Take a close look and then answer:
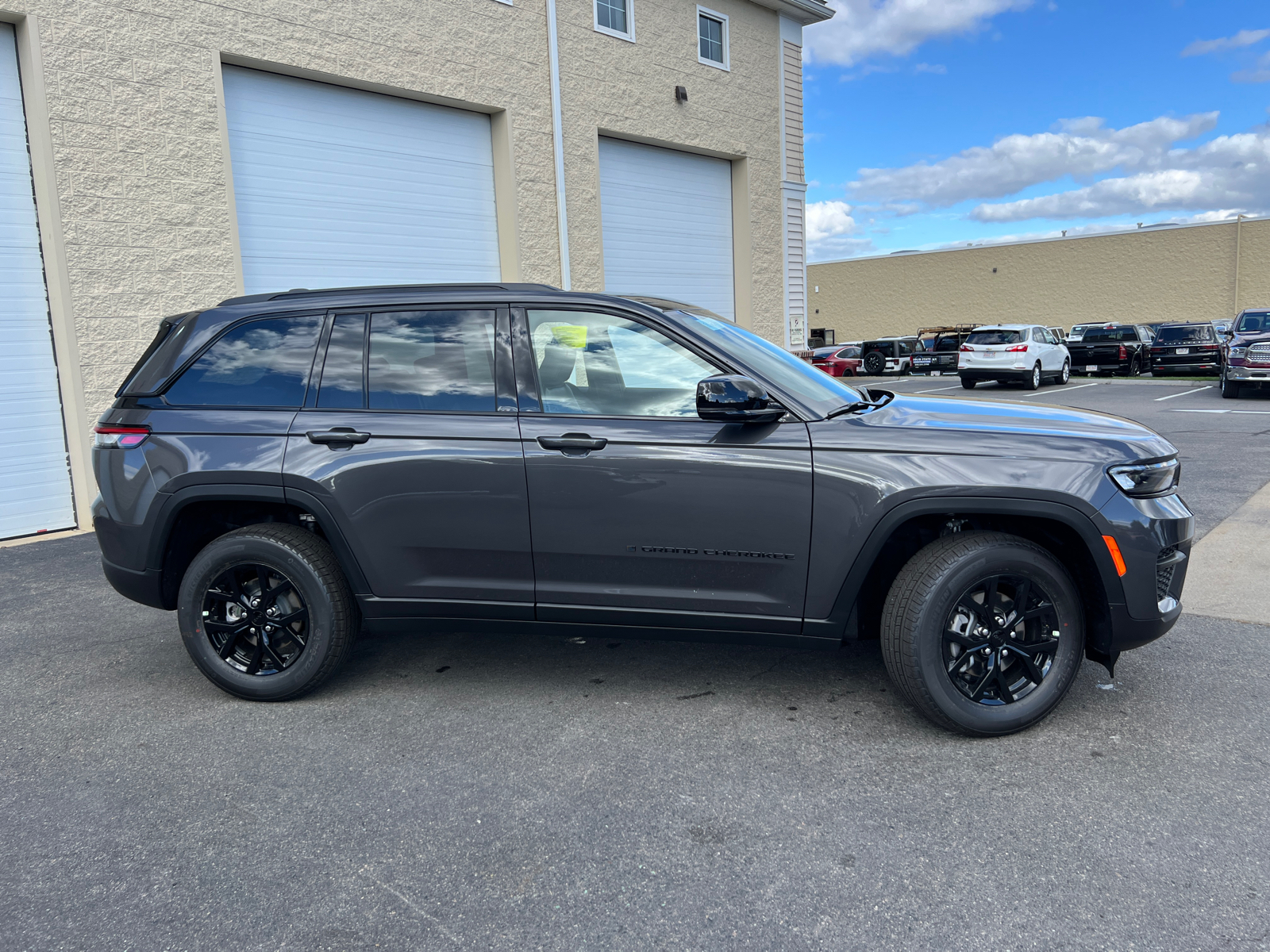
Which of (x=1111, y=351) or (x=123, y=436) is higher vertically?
(x=123, y=436)

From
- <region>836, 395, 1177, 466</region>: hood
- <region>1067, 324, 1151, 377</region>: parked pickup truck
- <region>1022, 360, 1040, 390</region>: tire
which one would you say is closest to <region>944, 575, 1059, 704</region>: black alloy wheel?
<region>836, 395, 1177, 466</region>: hood

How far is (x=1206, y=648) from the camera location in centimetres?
431

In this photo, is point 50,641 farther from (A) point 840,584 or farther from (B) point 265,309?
(A) point 840,584

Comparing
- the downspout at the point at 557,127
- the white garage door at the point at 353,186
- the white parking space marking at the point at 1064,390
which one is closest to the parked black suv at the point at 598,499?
the white garage door at the point at 353,186

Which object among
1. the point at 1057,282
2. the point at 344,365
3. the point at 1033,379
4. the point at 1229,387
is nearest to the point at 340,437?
the point at 344,365

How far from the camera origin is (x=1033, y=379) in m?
23.7

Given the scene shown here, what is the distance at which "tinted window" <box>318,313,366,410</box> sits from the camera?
3818 millimetres

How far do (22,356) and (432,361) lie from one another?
594cm

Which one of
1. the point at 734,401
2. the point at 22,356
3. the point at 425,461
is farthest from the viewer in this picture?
the point at 22,356

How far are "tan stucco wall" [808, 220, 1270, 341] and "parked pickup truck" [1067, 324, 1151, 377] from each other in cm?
1564

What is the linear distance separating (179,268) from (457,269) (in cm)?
334

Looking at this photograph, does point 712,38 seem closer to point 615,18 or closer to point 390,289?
point 615,18

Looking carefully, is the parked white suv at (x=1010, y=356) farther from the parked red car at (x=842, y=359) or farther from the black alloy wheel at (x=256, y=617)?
the black alloy wheel at (x=256, y=617)

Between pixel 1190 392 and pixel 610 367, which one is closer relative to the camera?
pixel 610 367
